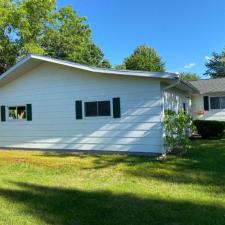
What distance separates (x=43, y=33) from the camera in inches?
1242

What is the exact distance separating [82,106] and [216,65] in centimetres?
4152

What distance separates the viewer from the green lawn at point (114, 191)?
5836mm

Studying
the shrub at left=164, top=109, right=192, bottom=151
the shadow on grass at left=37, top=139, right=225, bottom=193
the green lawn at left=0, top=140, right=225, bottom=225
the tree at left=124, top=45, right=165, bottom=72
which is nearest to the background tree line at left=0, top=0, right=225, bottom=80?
the tree at left=124, top=45, right=165, bottom=72

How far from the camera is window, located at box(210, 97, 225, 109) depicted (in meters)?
23.5

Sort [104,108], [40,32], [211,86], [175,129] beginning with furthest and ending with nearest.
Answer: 1. [40,32]
2. [211,86]
3. [104,108]
4. [175,129]

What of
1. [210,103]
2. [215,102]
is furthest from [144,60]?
[215,102]

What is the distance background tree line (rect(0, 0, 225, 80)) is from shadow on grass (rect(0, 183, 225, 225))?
64.6 feet

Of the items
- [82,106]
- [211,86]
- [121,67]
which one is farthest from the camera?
[121,67]

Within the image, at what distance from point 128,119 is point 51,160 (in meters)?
3.20

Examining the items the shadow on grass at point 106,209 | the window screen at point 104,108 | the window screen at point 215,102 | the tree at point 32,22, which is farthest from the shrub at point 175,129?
the tree at point 32,22

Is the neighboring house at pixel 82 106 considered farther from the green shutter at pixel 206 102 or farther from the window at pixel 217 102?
the window at pixel 217 102

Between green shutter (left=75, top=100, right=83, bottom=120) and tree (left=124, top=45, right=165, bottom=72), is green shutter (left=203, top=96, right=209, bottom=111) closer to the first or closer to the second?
green shutter (left=75, top=100, right=83, bottom=120)

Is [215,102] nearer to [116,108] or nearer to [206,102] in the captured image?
[206,102]

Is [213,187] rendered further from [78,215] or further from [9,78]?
[9,78]
